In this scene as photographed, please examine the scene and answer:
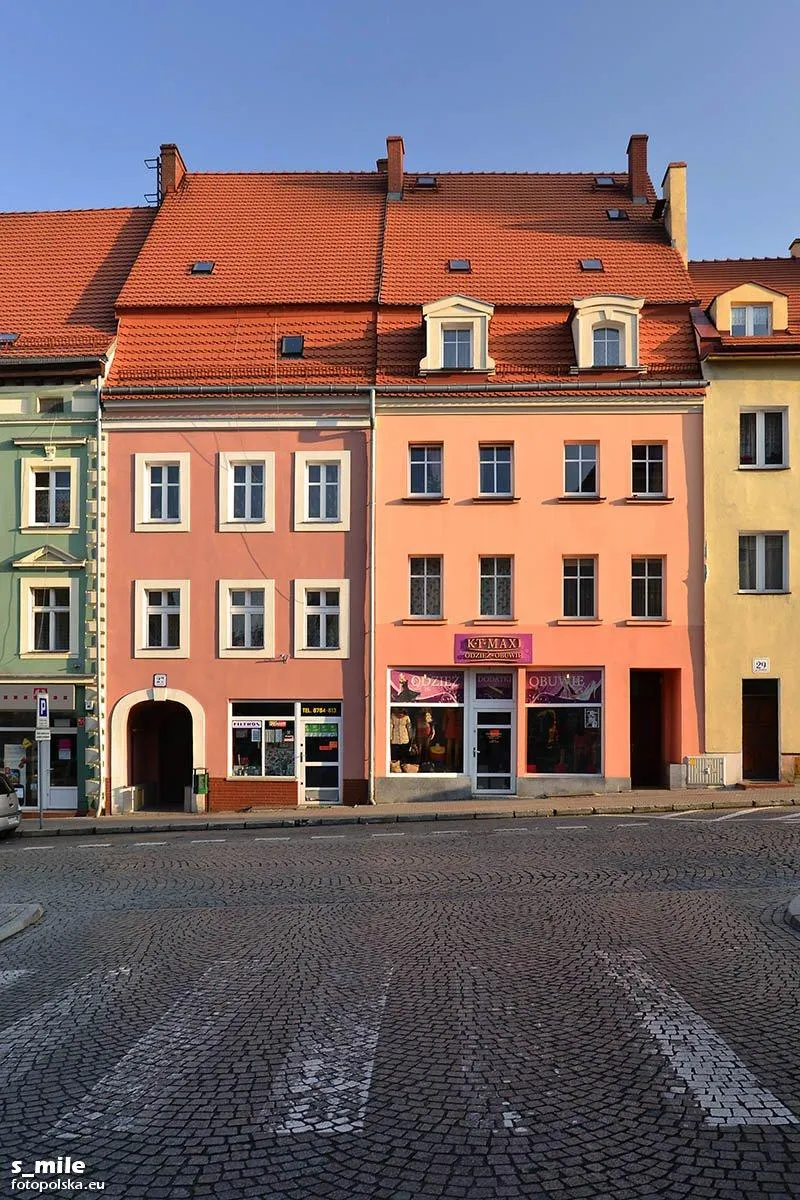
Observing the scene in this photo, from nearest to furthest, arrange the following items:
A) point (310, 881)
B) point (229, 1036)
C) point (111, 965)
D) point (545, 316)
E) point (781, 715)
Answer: point (229, 1036) < point (111, 965) < point (310, 881) < point (781, 715) < point (545, 316)

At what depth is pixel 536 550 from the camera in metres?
26.4

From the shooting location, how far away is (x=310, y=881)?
46.3ft

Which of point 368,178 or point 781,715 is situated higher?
point 368,178

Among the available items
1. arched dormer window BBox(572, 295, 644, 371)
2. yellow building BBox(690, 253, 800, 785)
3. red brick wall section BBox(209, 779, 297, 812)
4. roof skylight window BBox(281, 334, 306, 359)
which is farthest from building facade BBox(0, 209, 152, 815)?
yellow building BBox(690, 253, 800, 785)

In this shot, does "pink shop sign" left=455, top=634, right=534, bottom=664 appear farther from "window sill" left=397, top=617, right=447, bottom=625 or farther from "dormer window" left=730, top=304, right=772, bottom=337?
"dormer window" left=730, top=304, right=772, bottom=337

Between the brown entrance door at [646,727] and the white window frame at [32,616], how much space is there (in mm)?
14479

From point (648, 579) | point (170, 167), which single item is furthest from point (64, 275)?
point (648, 579)

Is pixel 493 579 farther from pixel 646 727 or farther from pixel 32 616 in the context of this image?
pixel 32 616

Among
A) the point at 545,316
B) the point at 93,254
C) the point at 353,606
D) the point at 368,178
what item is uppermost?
the point at 368,178

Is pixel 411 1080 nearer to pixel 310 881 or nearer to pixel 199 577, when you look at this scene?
pixel 310 881

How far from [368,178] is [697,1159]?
3296cm

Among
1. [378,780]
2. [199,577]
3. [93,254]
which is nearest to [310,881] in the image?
[378,780]

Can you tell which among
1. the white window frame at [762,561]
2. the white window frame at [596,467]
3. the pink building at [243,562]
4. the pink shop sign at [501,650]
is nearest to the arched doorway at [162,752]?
the pink building at [243,562]

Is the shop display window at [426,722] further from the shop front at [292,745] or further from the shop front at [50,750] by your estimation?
the shop front at [50,750]
